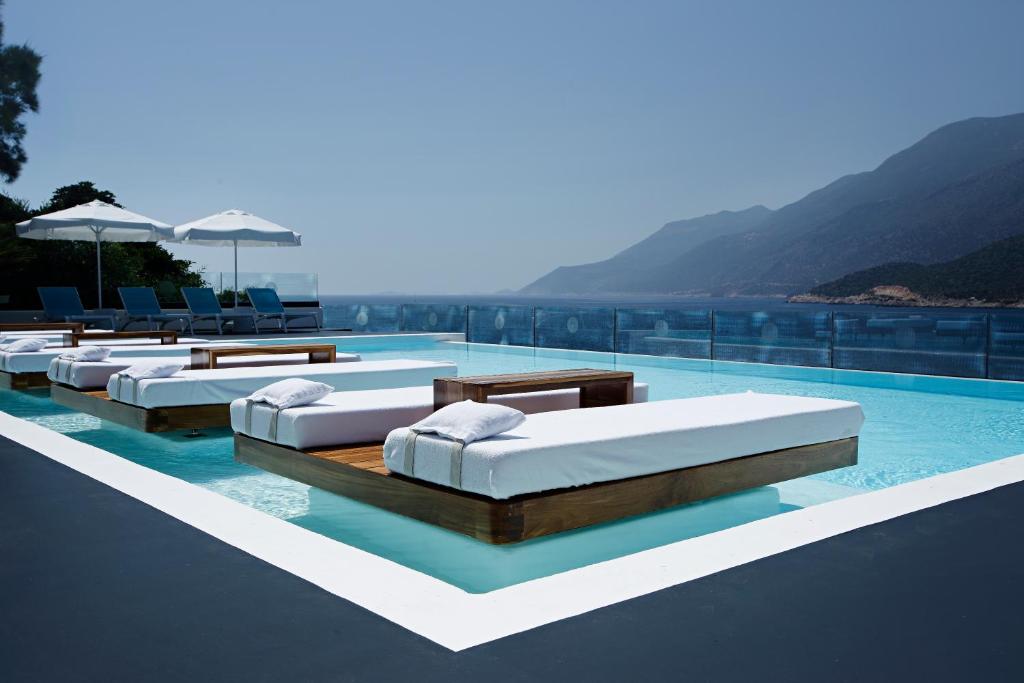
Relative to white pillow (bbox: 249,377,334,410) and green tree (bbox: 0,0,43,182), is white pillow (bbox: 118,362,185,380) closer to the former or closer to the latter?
white pillow (bbox: 249,377,334,410)

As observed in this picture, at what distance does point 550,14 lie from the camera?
143 ft

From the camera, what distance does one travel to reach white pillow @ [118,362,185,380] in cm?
580

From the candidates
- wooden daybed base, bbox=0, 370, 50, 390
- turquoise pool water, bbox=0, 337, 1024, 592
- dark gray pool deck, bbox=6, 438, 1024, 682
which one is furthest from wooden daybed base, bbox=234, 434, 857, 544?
wooden daybed base, bbox=0, 370, 50, 390

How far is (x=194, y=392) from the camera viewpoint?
5.81 m

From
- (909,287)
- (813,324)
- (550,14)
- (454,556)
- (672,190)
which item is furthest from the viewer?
(672,190)

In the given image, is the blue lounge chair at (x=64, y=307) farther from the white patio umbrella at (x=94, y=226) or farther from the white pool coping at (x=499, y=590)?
the white pool coping at (x=499, y=590)

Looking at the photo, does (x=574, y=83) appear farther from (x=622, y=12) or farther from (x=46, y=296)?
(x=46, y=296)

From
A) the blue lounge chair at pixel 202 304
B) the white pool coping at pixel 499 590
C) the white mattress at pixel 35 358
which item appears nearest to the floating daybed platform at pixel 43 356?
the white mattress at pixel 35 358

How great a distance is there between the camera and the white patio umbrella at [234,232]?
14.8 m

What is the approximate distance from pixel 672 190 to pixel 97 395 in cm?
7845

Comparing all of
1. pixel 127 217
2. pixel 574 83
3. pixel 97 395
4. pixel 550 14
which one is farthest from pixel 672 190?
pixel 97 395

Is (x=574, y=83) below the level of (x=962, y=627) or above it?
above

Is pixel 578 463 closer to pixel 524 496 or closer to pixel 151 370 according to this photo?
pixel 524 496

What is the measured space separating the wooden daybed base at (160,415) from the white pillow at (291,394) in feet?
4.75
